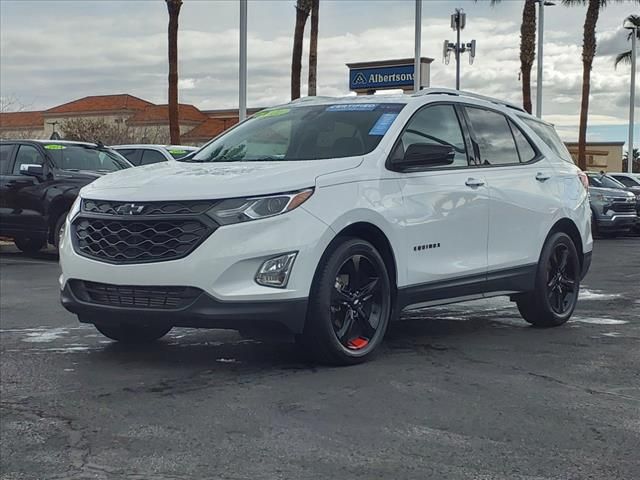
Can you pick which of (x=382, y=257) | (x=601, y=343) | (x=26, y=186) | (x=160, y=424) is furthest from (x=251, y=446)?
(x=26, y=186)

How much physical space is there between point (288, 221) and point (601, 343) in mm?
2847

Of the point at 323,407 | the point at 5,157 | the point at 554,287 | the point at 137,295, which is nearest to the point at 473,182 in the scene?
the point at 554,287

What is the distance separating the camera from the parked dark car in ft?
70.4

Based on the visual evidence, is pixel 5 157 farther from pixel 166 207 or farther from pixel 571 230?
pixel 166 207

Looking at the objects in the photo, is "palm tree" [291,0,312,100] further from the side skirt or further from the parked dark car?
the side skirt

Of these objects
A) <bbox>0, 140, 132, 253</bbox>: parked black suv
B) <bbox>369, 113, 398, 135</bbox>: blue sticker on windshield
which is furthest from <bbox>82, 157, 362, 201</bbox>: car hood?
<bbox>0, 140, 132, 253</bbox>: parked black suv

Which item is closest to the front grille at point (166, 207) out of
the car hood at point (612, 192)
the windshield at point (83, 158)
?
the windshield at point (83, 158)

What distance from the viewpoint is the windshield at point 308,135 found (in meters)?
6.30

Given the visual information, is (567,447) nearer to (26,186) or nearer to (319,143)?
(319,143)

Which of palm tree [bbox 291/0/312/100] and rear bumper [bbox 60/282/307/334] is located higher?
palm tree [bbox 291/0/312/100]

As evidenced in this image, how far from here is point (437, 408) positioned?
4875mm

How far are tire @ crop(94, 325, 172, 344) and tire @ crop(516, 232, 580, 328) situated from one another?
2.96 m

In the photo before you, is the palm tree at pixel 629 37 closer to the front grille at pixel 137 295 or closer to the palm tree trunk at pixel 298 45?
the palm tree trunk at pixel 298 45

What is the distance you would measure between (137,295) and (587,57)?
3657 centimetres
